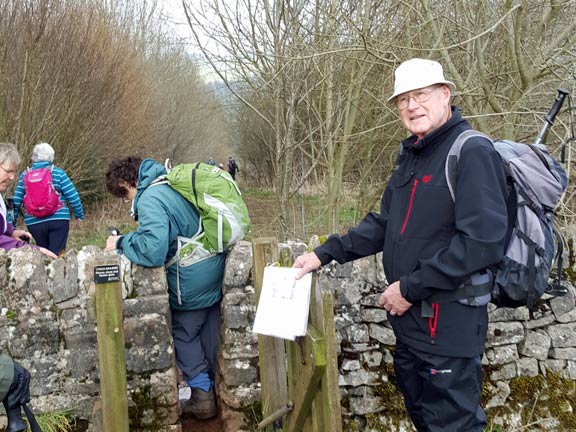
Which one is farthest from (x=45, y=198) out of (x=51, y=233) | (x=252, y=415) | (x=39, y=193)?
(x=252, y=415)

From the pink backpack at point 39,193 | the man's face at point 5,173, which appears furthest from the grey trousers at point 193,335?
the pink backpack at point 39,193

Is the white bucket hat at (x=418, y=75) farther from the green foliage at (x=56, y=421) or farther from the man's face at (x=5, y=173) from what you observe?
the man's face at (x=5, y=173)

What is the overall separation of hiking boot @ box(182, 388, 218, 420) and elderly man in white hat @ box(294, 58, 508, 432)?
1538 mm

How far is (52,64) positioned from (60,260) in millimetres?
10288

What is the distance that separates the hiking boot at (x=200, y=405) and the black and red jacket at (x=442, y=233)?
1.62 metres

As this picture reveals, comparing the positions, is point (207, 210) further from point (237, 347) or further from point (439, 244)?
point (439, 244)

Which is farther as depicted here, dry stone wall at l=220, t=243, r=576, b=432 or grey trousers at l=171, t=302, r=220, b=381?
grey trousers at l=171, t=302, r=220, b=381

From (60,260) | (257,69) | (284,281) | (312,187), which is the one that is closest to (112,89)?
(312,187)

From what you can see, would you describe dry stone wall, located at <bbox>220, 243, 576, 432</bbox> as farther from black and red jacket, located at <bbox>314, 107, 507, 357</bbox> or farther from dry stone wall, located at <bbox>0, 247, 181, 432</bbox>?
black and red jacket, located at <bbox>314, 107, 507, 357</bbox>

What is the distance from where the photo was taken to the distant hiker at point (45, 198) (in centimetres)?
627

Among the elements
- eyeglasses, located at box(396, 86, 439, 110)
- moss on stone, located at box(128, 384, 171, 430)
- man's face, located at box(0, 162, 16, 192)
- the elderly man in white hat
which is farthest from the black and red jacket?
man's face, located at box(0, 162, 16, 192)

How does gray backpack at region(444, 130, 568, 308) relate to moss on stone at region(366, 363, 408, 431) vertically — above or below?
above

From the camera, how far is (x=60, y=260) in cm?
310

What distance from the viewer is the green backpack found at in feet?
10.6
